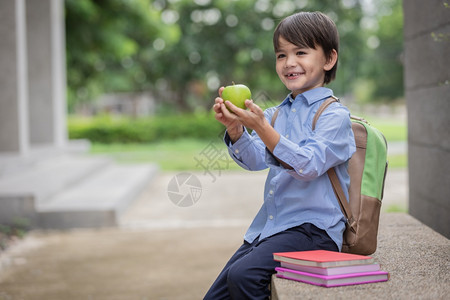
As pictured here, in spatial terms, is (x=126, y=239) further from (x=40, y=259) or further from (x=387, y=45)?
(x=387, y=45)

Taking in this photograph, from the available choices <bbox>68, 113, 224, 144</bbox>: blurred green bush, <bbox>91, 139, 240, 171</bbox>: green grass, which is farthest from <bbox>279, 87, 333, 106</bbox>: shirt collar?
<bbox>68, 113, 224, 144</bbox>: blurred green bush

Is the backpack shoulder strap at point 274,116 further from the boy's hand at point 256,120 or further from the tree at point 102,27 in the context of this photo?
the tree at point 102,27

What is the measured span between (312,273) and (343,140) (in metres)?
0.54

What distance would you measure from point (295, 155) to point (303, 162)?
0.04 metres

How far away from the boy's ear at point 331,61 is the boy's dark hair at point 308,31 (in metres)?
0.04

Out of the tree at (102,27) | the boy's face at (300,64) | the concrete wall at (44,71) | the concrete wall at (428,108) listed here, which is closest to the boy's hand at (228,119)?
Answer: the boy's face at (300,64)

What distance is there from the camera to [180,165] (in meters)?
13.1

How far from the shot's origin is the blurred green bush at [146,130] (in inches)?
780

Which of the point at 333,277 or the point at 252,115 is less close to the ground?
the point at 252,115

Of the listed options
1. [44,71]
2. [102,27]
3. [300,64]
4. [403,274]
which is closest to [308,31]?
[300,64]

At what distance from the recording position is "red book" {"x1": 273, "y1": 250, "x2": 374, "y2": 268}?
1.94 meters

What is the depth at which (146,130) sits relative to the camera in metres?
19.9

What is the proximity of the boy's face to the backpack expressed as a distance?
0.13 m

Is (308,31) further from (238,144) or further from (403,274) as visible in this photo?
(403,274)
